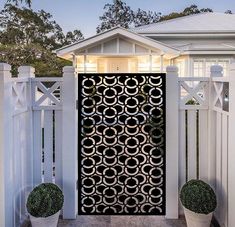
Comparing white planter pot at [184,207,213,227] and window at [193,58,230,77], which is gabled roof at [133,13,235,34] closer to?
window at [193,58,230,77]

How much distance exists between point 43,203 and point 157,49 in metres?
9.58

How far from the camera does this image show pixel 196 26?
14.8 metres

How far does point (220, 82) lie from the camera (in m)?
3.51

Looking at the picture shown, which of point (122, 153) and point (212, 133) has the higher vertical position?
point (212, 133)

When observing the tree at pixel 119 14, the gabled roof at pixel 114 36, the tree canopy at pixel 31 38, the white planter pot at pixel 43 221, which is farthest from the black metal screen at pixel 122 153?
the tree at pixel 119 14

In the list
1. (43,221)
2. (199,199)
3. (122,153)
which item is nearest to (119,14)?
(122,153)

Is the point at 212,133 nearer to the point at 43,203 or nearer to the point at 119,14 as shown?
the point at 43,203

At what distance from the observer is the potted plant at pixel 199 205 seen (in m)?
3.33

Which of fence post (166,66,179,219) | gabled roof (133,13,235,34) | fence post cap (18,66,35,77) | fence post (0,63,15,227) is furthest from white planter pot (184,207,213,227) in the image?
gabled roof (133,13,235,34)

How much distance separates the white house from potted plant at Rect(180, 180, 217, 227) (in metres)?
9.06

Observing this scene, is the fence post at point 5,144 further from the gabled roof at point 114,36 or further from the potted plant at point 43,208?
the gabled roof at point 114,36

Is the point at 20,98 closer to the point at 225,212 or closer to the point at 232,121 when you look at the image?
the point at 232,121

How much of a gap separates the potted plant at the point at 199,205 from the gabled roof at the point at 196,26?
11.2 meters

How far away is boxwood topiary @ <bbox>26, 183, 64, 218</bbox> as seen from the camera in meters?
3.31
